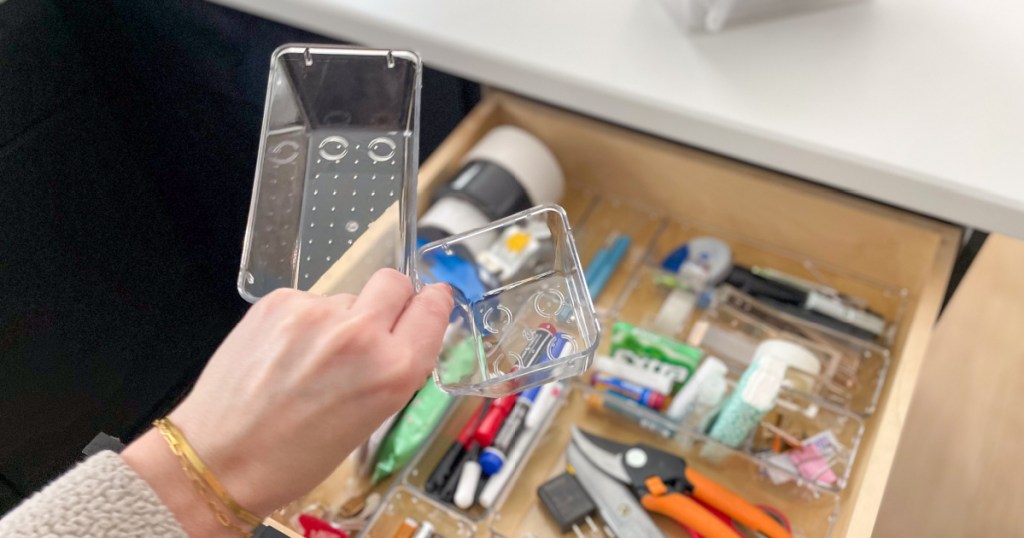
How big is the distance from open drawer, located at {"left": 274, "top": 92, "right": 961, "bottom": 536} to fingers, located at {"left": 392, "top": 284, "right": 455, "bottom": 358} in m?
0.26

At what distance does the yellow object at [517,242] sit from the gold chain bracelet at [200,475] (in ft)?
1.22

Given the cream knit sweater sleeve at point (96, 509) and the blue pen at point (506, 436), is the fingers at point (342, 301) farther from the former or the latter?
the blue pen at point (506, 436)

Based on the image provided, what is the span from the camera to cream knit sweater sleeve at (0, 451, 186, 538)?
337 mm

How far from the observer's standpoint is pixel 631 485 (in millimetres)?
602

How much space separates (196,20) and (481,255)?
369 mm

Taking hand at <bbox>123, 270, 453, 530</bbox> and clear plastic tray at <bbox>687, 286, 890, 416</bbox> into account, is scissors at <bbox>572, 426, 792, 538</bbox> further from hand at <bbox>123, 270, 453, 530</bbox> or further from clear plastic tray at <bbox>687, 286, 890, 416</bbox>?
hand at <bbox>123, 270, 453, 530</bbox>

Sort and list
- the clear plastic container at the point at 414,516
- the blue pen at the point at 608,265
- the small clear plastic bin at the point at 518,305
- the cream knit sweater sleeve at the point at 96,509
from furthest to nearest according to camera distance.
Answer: the blue pen at the point at 608,265
the clear plastic container at the point at 414,516
the small clear plastic bin at the point at 518,305
the cream knit sweater sleeve at the point at 96,509

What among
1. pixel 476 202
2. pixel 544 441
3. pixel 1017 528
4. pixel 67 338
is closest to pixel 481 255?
pixel 476 202

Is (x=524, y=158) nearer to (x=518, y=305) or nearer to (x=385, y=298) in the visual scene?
(x=518, y=305)

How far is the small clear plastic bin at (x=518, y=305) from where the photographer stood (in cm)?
48

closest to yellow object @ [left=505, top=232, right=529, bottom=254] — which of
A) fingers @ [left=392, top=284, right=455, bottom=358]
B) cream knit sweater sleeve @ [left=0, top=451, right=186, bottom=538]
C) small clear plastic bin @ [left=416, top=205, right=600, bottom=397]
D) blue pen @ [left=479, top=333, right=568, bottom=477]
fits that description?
small clear plastic bin @ [left=416, top=205, right=600, bottom=397]

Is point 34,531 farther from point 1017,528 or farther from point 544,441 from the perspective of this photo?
point 1017,528

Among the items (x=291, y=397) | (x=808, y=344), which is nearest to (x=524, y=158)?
(x=808, y=344)

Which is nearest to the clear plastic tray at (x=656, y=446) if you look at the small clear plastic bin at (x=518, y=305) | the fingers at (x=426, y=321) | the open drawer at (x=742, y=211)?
the open drawer at (x=742, y=211)
